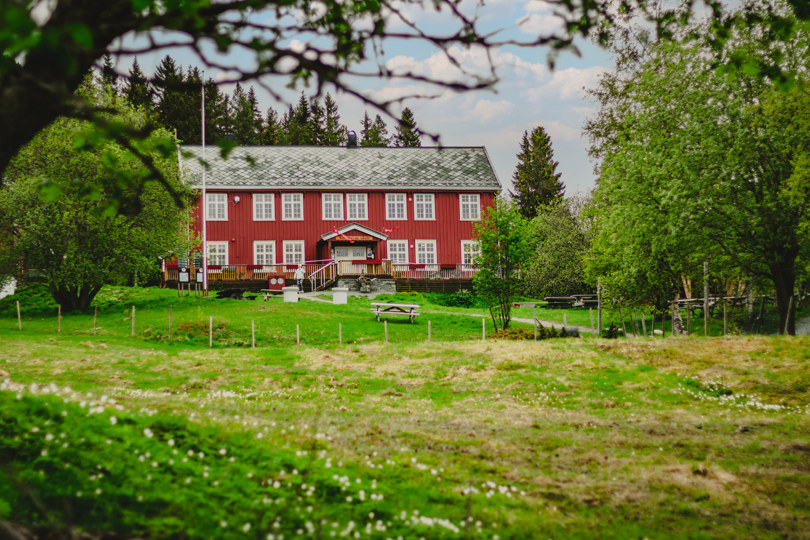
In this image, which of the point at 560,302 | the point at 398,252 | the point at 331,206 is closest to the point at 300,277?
the point at 331,206

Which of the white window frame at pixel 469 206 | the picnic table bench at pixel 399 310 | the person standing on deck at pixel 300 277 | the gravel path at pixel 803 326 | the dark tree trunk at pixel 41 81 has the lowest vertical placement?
the gravel path at pixel 803 326

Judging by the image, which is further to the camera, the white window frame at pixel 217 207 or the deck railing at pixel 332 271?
the white window frame at pixel 217 207

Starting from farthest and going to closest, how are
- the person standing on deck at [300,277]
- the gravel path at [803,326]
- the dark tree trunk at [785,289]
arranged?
1. the person standing on deck at [300,277]
2. the gravel path at [803,326]
3. the dark tree trunk at [785,289]

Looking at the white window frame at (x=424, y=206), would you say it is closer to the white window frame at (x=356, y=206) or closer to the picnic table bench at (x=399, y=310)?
the white window frame at (x=356, y=206)

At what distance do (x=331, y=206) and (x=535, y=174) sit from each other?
4403 centimetres

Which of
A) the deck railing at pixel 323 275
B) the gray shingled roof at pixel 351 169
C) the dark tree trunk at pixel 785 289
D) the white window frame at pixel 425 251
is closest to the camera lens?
the dark tree trunk at pixel 785 289

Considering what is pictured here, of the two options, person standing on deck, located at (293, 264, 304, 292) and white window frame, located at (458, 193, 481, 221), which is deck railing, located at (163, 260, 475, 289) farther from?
white window frame, located at (458, 193, 481, 221)

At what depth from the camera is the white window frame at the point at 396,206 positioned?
5322 centimetres

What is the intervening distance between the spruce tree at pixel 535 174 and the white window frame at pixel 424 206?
3489 cm

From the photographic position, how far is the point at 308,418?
1127 centimetres

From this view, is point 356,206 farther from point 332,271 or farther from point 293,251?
point 332,271

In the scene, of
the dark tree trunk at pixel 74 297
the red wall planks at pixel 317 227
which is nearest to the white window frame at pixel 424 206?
the red wall planks at pixel 317 227

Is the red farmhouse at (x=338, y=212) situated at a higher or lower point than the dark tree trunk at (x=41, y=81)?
higher

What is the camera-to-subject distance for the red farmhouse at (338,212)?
2029 inches
